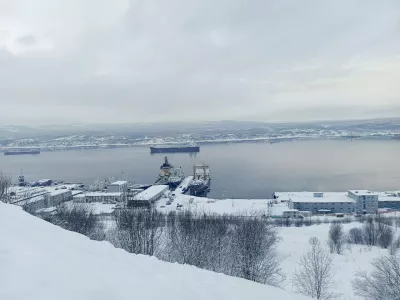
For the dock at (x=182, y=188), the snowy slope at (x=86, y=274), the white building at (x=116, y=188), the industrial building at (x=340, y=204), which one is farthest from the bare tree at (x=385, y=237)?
the white building at (x=116, y=188)

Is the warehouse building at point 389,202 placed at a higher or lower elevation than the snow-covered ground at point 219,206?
lower

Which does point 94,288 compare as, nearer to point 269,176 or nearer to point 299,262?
point 299,262

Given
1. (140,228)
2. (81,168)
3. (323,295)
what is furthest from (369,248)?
(81,168)

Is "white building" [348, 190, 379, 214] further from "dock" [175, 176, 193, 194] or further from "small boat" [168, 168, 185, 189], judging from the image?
"small boat" [168, 168, 185, 189]

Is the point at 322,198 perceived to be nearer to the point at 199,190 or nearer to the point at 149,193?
the point at 199,190

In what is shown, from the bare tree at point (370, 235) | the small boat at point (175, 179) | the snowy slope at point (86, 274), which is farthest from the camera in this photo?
the small boat at point (175, 179)

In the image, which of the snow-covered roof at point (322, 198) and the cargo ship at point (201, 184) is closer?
the snow-covered roof at point (322, 198)

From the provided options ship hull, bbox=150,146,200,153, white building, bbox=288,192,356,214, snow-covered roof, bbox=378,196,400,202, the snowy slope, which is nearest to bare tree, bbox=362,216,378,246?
white building, bbox=288,192,356,214

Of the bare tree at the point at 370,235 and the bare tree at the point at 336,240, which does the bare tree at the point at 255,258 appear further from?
the bare tree at the point at 370,235
